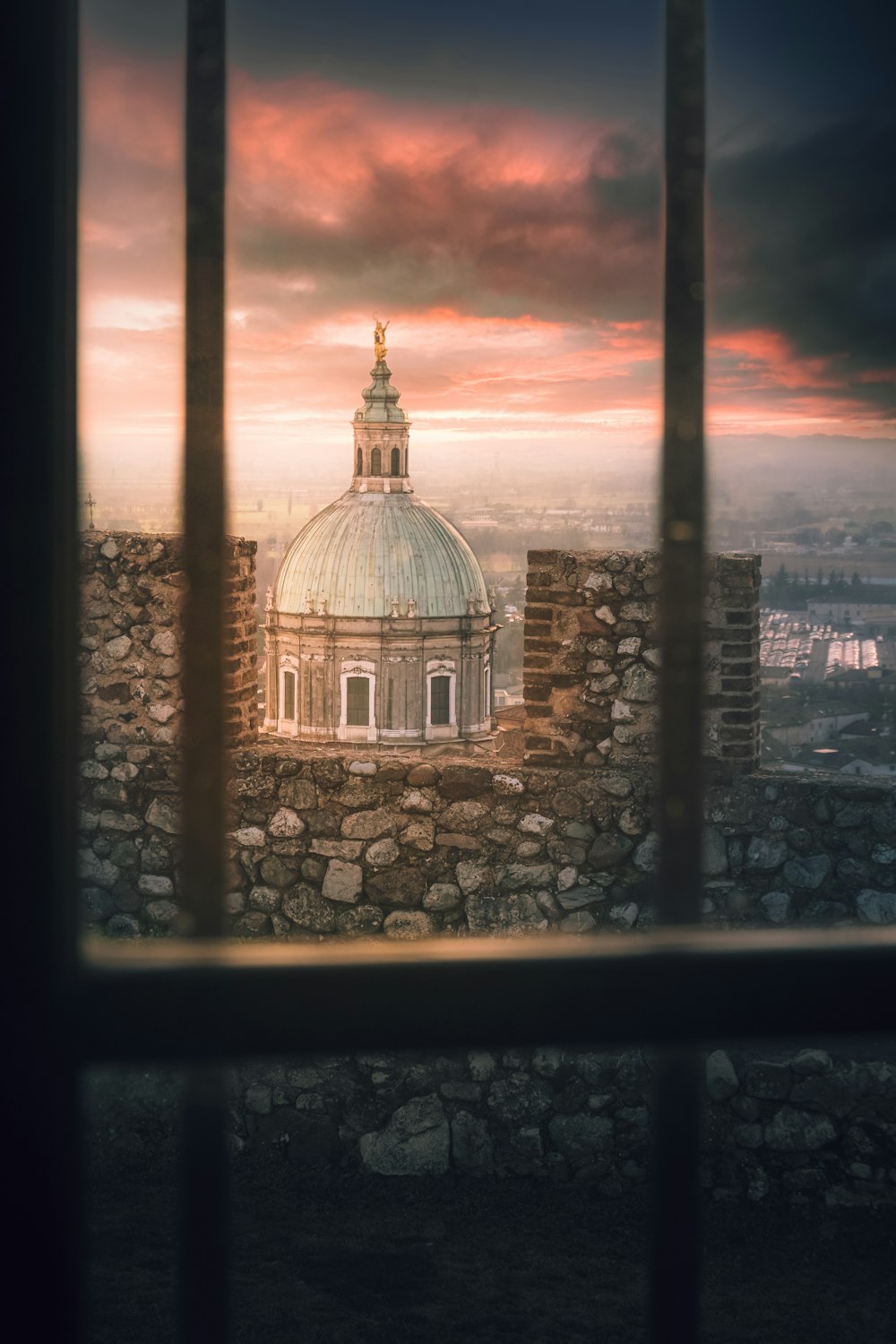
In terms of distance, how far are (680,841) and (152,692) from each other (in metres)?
3.80

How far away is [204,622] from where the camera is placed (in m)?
0.93

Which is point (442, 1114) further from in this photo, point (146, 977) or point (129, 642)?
point (146, 977)

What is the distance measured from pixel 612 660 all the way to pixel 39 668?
3849 mm

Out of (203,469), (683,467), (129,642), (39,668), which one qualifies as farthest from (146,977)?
(129,642)

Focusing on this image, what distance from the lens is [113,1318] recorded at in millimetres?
3682

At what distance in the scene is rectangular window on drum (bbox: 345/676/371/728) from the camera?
31.4m

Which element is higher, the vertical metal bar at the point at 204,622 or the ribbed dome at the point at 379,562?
the ribbed dome at the point at 379,562

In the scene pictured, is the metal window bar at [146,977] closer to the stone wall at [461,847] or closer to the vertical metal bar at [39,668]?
the vertical metal bar at [39,668]

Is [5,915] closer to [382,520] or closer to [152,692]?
[152,692]

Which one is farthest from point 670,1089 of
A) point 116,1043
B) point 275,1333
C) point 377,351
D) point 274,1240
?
point 377,351

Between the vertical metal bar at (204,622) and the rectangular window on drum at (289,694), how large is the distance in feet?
101

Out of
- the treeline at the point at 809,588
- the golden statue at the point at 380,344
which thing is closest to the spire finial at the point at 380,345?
the golden statue at the point at 380,344

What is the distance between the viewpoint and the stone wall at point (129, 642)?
15.1 ft

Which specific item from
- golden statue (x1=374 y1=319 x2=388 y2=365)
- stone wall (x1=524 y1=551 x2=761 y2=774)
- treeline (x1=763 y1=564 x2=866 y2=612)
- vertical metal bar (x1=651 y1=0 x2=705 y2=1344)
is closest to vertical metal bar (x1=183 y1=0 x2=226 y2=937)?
vertical metal bar (x1=651 y1=0 x2=705 y2=1344)
